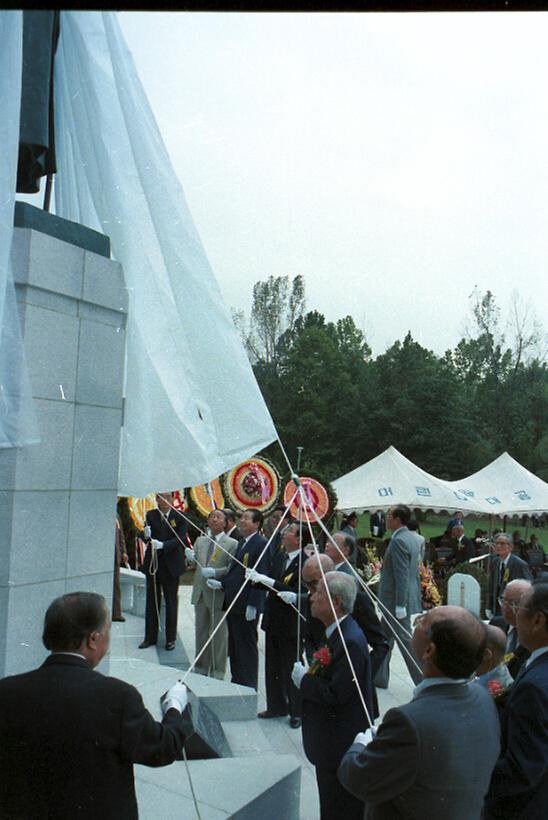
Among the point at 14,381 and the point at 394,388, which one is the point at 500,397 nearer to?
the point at 394,388

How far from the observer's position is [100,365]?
4.07 m

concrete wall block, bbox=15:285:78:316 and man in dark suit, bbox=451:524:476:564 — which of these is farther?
man in dark suit, bbox=451:524:476:564

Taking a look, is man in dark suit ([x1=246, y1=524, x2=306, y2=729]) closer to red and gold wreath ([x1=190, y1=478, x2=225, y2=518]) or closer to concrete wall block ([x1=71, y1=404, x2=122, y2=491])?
concrete wall block ([x1=71, y1=404, x2=122, y2=491])

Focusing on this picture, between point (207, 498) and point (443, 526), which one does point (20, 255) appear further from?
point (443, 526)

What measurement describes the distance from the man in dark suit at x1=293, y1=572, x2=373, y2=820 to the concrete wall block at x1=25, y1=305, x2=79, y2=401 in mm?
1747

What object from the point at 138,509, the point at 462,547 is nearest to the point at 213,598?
the point at 138,509

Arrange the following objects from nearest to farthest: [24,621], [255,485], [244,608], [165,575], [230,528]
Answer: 1. [24,621]
2. [244,608]
3. [230,528]
4. [165,575]
5. [255,485]

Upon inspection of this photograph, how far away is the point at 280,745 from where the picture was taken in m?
6.16

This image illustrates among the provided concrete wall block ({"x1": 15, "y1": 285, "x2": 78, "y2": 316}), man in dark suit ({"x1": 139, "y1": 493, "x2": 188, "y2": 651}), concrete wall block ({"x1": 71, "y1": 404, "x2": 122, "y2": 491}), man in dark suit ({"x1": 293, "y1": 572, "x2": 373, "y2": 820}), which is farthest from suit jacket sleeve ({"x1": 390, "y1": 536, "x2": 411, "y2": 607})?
concrete wall block ({"x1": 15, "y1": 285, "x2": 78, "y2": 316})

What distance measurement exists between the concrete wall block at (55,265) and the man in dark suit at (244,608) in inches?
162

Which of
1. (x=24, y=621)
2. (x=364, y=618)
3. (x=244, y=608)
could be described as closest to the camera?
(x=24, y=621)

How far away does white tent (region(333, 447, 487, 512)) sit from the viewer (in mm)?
16391

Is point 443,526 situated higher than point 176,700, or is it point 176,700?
point 176,700

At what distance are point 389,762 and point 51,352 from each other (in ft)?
8.28
